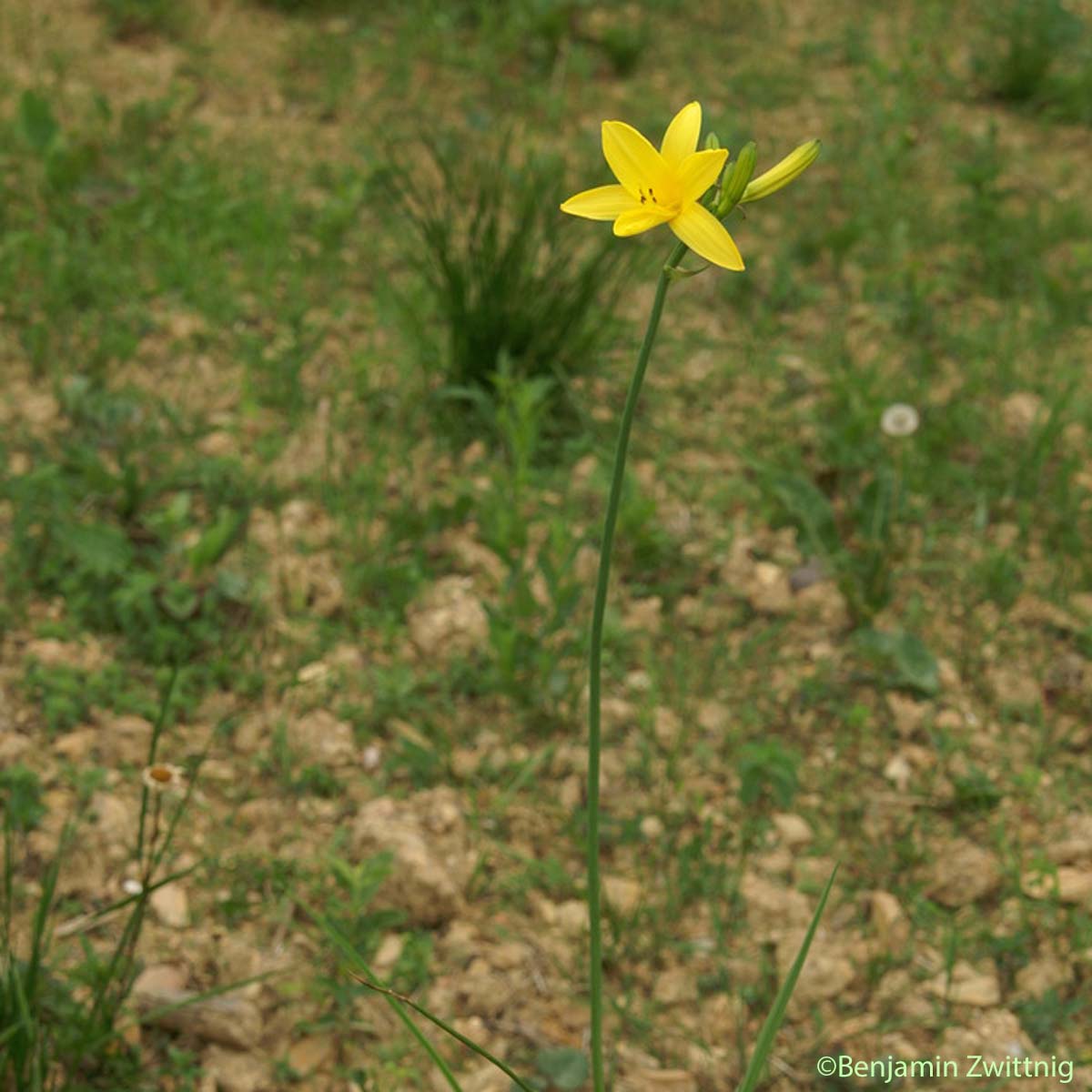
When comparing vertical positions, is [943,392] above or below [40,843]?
above

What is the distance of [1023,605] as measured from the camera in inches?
97.3

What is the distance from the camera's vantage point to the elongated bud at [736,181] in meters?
1.10

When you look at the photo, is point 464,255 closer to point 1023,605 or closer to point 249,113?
point 249,113

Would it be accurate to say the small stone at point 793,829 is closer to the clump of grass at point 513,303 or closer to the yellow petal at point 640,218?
the clump of grass at point 513,303

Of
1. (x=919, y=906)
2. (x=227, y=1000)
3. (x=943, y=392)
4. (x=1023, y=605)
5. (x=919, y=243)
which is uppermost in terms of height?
(x=919, y=243)

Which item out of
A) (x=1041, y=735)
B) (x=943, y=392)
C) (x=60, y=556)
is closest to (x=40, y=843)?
(x=60, y=556)

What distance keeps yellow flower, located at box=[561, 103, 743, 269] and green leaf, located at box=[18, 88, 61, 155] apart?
2372 mm

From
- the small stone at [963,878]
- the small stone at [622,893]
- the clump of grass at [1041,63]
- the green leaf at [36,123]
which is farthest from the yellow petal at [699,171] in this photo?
the clump of grass at [1041,63]

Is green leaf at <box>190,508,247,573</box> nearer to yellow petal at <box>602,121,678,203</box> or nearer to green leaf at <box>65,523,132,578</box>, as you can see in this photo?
green leaf at <box>65,523,132,578</box>

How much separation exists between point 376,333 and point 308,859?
1.37 m

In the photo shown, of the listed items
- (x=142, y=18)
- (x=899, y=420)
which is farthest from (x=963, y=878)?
(x=142, y=18)

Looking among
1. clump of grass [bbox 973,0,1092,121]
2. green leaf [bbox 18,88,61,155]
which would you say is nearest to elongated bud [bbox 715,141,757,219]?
green leaf [bbox 18,88,61,155]

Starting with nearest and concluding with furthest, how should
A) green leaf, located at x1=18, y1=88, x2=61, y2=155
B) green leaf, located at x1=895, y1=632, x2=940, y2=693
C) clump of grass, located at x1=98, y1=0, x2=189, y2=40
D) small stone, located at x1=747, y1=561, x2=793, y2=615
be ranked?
green leaf, located at x1=895, y1=632, x2=940, y2=693 < small stone, located at x1=747, y1=561, x2=793, y2=615 < green leaf, located at x1=18, y1=88, x2=61, y2=155 < clump of grass, located at x1=98, y1=0, x2=189, y2=40

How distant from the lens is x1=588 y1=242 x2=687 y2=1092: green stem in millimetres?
1108
